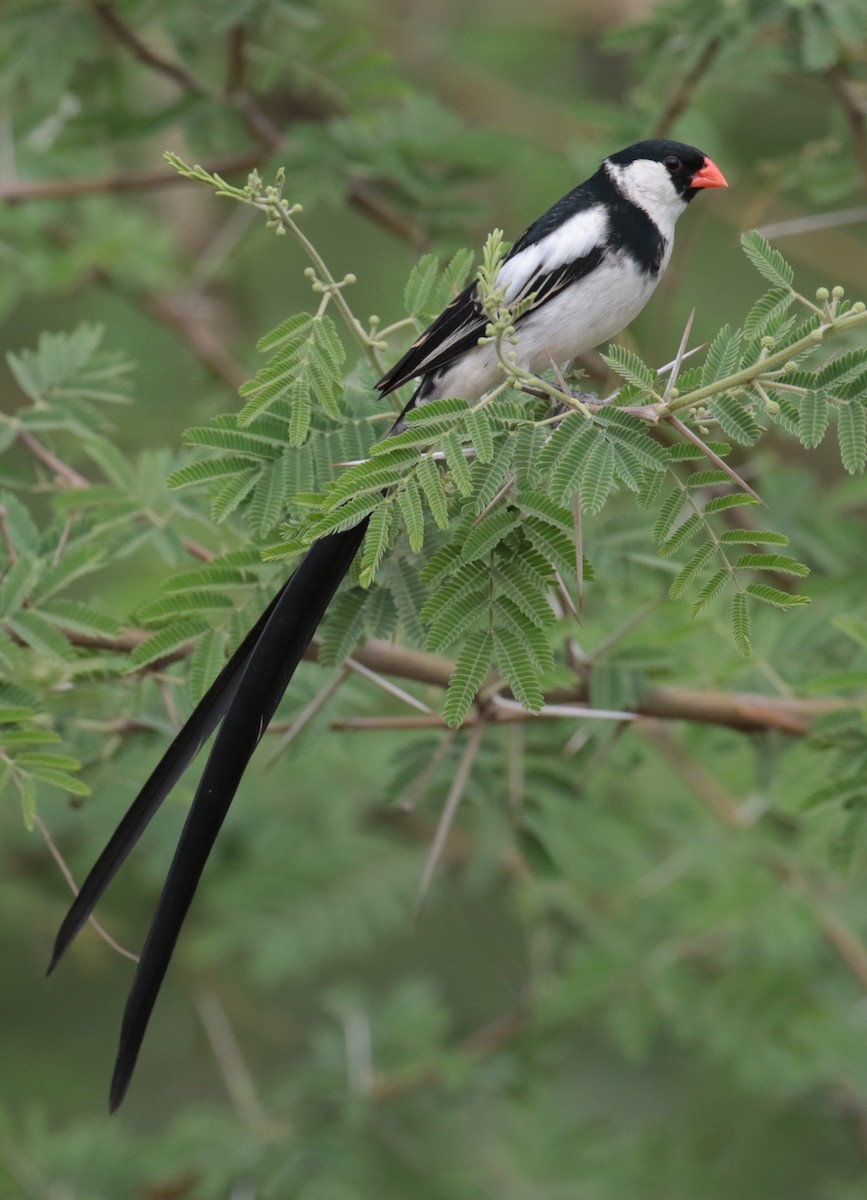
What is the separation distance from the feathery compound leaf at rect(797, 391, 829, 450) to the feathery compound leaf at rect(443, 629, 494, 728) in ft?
1.50

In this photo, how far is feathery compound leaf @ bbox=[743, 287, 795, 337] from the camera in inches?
63.6

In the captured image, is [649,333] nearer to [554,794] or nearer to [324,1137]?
[554,794]

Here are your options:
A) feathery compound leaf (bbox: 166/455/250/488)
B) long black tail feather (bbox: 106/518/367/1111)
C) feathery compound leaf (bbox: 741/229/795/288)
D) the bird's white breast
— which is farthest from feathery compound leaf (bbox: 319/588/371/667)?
feathery compound leaf (bbox: 741/229/795/288)

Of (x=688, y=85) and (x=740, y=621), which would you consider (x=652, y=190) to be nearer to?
(x=688, y=85)

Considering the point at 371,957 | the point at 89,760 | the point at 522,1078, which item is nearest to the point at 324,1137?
the point at 522,1078

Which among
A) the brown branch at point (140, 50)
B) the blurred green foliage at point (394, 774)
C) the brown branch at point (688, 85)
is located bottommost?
the blurred green foliage at point (394, 774)

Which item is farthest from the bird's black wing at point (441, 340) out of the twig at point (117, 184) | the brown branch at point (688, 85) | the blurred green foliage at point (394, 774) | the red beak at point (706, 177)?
the twig at point (117, 184)

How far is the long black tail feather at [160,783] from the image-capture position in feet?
5.82

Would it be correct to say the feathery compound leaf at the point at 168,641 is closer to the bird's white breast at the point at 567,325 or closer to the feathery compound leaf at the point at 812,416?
the bird's white breast at the point at 567,325

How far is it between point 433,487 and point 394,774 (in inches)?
41.1

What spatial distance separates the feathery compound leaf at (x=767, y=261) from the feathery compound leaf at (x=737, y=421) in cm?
16

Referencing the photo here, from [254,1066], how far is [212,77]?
3.21 metres

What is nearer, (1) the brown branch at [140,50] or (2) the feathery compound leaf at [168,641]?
(2) the feathery compound leaf at [168,641]

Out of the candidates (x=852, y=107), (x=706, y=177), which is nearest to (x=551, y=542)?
(x=706, y=177)
